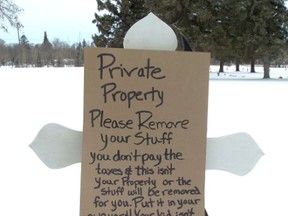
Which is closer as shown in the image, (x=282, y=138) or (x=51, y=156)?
(x=51, y=156)

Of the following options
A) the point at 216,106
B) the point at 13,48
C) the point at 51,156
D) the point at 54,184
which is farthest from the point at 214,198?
the point at 13,48

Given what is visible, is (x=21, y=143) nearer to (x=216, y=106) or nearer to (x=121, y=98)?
(x=121, y=98)

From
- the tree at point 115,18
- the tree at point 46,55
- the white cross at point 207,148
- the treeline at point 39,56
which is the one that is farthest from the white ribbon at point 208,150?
the tree at point 46,55

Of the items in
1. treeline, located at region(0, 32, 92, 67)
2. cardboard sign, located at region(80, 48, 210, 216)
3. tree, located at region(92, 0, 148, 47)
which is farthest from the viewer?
treeline, located at region(0, 32, 92, 67)

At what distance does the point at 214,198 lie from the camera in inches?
118

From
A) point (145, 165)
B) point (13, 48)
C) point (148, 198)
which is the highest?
point (13, 48)

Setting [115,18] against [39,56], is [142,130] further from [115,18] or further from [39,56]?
[39,56]

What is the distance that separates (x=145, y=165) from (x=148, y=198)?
0.14 m

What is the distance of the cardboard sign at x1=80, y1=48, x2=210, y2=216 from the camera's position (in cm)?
133

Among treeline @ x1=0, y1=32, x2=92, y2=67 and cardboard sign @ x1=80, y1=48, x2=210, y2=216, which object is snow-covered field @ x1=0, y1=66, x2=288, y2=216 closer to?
cardboard sign @ x1=80, y1=48, x2=210, y2=216

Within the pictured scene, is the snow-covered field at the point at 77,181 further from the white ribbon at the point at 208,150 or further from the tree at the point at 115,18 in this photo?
the tree at the point at 115,18

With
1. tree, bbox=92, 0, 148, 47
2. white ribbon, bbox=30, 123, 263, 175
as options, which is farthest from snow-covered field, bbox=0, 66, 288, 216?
tree, bbox=92, 0, 148, 47

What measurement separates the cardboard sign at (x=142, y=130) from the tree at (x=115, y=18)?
71.2ft

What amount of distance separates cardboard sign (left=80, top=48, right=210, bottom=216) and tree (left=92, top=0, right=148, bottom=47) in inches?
855
